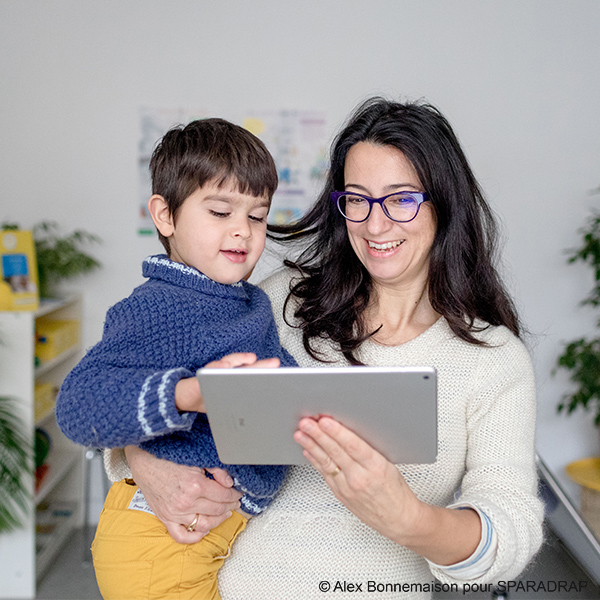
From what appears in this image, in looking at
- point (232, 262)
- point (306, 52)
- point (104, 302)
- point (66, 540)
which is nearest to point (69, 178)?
point (104, 302)

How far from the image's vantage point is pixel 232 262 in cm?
125

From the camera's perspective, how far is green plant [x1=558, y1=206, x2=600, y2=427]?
10.2 feet

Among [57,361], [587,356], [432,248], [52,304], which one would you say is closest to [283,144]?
[52,304]

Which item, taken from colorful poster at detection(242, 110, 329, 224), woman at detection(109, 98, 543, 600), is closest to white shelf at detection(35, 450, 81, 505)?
colorful poster at detection(242, 110, 329, 224)

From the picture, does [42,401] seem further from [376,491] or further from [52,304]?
[376,491]

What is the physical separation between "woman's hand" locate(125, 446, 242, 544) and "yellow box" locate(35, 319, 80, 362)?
2029 mm

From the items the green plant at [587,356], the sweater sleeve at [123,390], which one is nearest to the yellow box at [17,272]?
the sweater sleeve at [123,390]

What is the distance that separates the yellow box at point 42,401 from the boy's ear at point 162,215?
6.20 ft

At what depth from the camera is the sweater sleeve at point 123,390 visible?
3.26 feet

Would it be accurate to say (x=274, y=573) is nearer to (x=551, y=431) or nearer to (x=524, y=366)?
(x=524, y=366)

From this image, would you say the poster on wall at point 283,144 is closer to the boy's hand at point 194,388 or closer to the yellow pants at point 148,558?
the yellow pants at point 148,558

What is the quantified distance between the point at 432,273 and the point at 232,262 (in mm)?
484

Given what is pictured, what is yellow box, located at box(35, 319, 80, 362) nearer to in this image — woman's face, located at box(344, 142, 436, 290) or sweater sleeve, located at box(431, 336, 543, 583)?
woman's face, located at box(344, 142, 436, 290)

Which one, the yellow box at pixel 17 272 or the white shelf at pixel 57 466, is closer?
the yellow box at pixel 17 272
